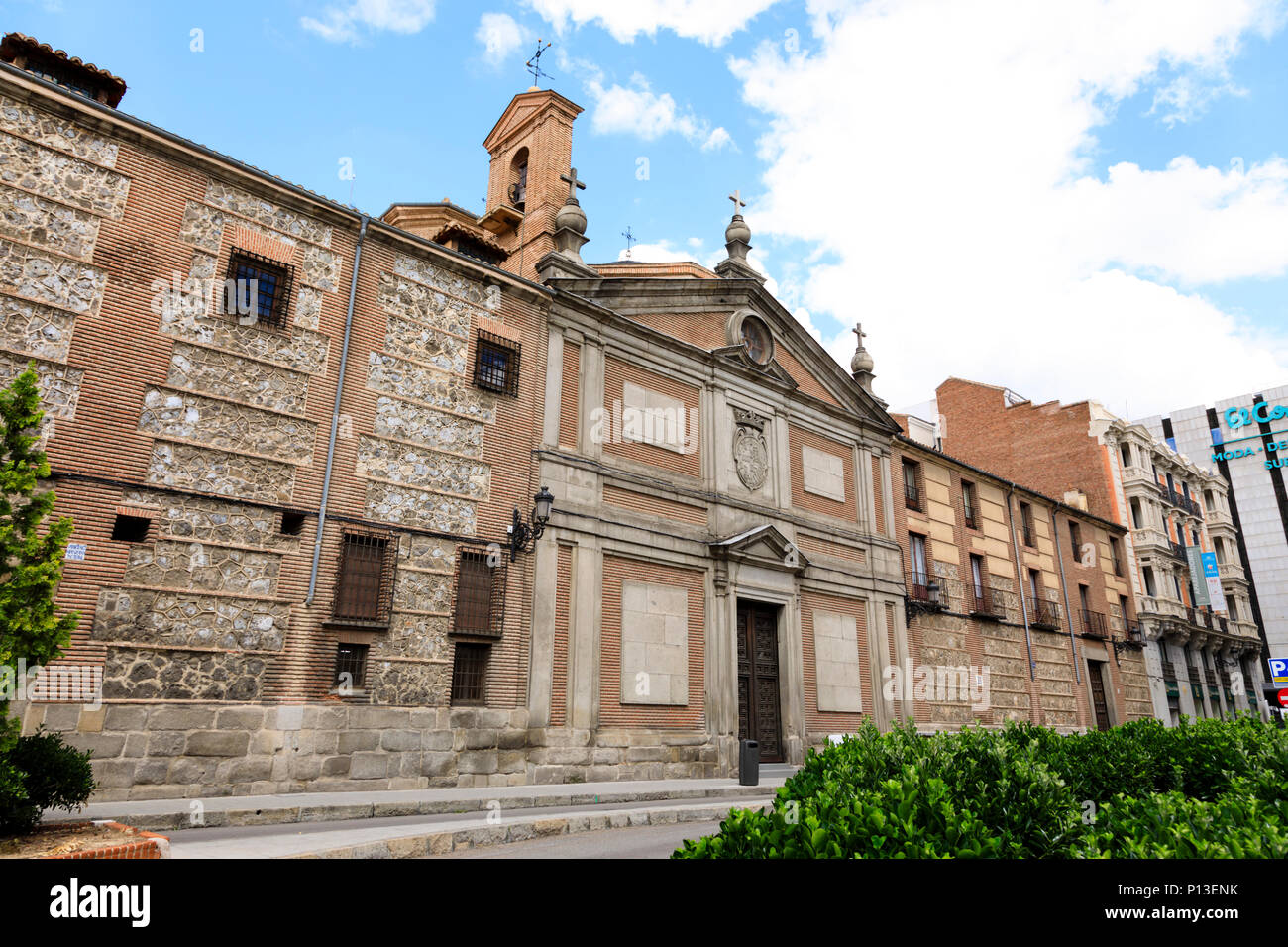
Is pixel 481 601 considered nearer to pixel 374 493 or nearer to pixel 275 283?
pixel 374 493

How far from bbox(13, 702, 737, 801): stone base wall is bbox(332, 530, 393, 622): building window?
1444mm

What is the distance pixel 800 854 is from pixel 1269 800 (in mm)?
3232

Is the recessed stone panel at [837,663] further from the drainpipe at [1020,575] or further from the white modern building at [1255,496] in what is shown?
the white modern building at [1255,496]

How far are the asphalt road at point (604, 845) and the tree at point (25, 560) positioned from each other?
402 centimetres

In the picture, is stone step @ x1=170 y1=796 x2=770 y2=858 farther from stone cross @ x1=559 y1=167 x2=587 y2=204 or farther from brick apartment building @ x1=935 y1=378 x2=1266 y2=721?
brick apartment building @ x1=935 y1=378 x2=1266 y2=721

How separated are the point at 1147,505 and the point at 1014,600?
1286 centimetres

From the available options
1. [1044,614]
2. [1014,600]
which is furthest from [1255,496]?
[1014,600]

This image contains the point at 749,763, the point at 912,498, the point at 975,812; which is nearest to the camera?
the point at 975,812

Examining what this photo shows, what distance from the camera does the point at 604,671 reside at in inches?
610

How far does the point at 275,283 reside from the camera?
43.0 feet

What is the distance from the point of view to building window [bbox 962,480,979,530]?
2672cm

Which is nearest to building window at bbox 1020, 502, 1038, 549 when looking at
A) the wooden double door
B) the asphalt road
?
the wooden double door

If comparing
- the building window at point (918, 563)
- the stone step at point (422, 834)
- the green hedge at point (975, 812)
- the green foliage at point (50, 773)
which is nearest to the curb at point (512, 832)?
the stone step at point (422, 834)

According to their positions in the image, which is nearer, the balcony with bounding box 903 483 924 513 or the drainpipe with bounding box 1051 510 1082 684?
the balcony with bounding box 903 483 924 513
